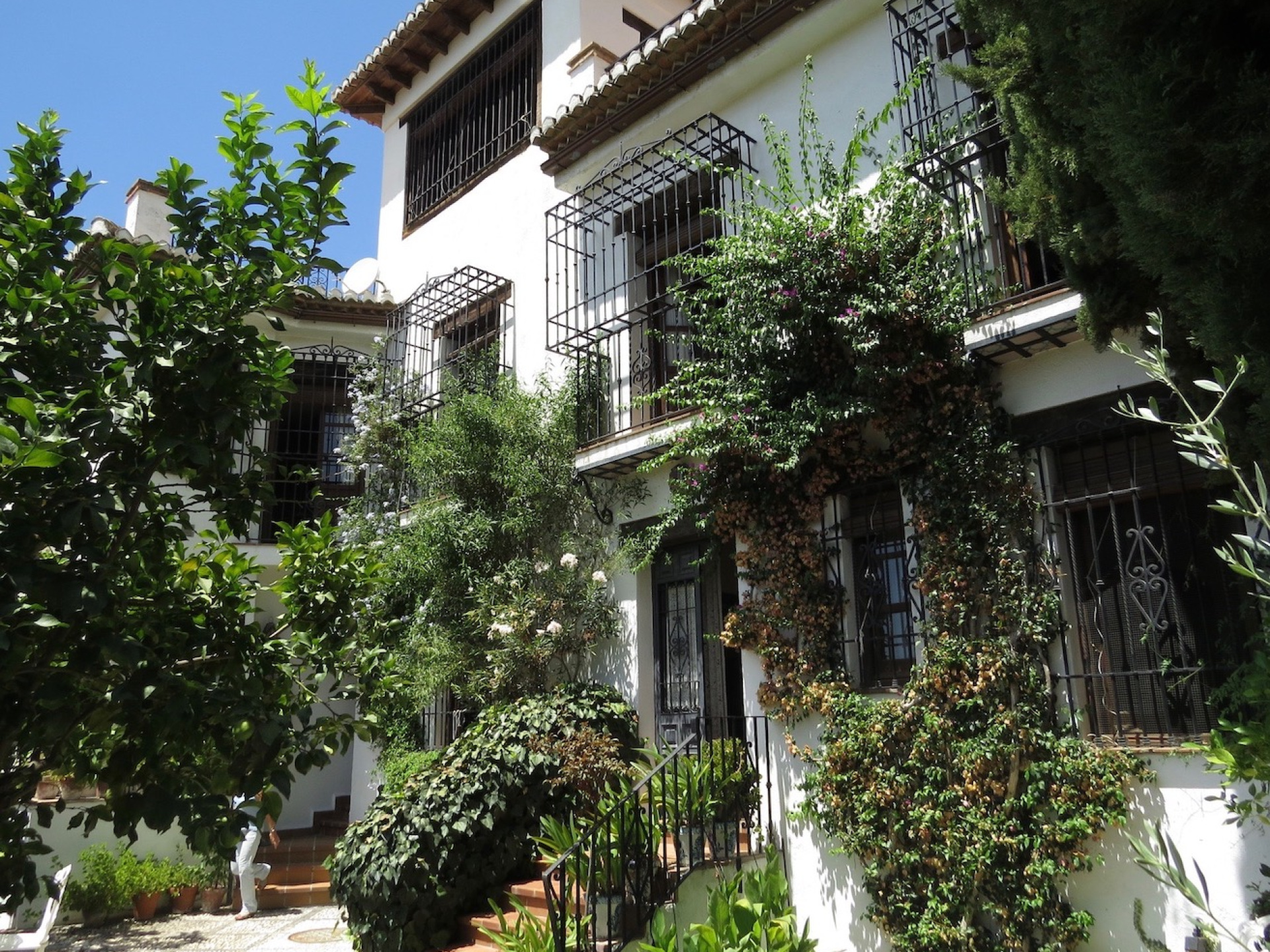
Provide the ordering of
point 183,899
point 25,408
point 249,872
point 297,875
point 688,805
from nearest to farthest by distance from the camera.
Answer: point 25,408 → point 688,805 → point 249,872 → point 183,899 → point 297,875

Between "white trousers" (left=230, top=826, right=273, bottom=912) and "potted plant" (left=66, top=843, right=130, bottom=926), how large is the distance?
4.21ft

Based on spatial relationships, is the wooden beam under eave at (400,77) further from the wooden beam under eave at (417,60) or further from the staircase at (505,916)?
the staircase at (505,916)

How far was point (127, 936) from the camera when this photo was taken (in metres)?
10.1

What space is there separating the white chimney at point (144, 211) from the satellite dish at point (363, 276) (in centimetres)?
260

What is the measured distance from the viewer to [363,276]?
1499 centimetres

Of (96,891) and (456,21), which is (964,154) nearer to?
(456,21)

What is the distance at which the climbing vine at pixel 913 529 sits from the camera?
5742 mm

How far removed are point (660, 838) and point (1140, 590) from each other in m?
3.79

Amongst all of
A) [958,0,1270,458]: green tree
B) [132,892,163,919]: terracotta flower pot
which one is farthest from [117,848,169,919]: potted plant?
[958,0,1270,458]: green tree

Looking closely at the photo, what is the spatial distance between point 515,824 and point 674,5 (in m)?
11.3

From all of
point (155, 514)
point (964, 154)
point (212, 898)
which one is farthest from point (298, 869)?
point (964, 154)

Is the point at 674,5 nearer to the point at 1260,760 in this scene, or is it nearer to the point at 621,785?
the point at 621,785

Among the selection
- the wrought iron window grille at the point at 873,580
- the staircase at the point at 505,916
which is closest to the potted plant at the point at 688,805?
the staircase at the point at 505,916

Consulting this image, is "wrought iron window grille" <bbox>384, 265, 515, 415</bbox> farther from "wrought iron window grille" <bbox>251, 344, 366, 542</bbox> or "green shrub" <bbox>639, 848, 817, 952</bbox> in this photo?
"green shrub" <bbox>639, 848, 817, 952</bbox>
